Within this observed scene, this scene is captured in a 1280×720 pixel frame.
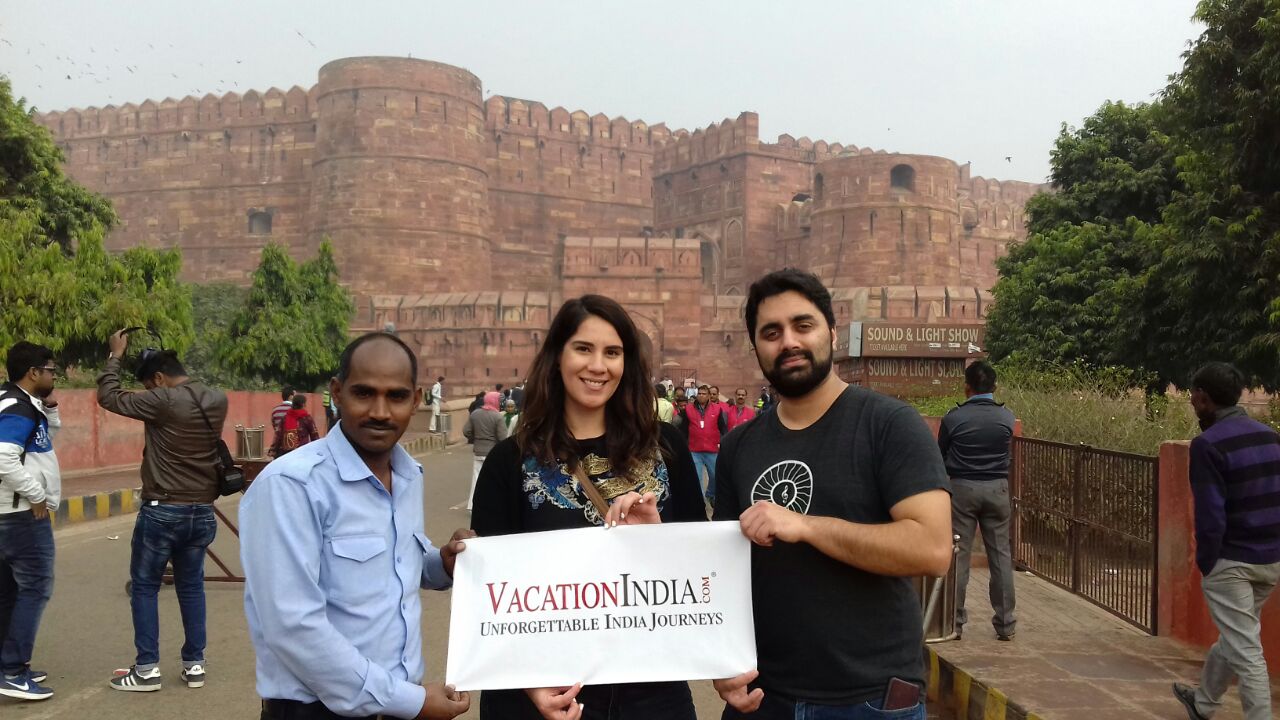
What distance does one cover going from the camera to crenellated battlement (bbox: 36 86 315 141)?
4197 centimetres

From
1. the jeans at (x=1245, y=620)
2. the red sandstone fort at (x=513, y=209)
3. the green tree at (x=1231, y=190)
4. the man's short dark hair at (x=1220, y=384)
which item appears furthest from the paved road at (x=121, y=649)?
the red sandstone fort at (x=513, y=209)

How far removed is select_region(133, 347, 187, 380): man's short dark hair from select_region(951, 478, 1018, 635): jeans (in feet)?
10.5

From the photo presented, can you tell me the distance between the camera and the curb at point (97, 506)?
8.98 metres

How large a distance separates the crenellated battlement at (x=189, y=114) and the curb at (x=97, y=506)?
3418cm

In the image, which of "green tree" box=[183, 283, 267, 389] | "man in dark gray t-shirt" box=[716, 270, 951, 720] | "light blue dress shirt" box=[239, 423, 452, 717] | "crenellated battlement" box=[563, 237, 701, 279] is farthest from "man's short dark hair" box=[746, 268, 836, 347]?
"crenellated battlement" box=[563, 237, 701, 279]

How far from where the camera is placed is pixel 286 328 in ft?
75.6

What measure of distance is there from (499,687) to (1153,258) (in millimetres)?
12754

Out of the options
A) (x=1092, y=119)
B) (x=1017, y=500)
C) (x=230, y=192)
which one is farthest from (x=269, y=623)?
(x=230, y=192)

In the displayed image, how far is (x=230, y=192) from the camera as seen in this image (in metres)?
42.6

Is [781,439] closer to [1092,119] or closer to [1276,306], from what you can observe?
[1276,306]

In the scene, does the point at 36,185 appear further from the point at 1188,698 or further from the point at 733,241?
the point at 733,241

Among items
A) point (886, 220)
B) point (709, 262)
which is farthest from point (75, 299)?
point (709, 262)

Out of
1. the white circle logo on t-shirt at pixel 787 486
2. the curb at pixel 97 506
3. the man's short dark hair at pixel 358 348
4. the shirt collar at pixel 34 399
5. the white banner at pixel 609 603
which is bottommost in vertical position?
the curb at pixel 97 506

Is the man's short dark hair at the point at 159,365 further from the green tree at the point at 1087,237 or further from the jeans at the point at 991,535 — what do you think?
the green tree at the point at 1087,237
